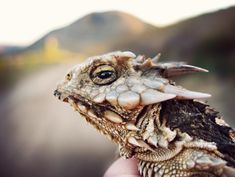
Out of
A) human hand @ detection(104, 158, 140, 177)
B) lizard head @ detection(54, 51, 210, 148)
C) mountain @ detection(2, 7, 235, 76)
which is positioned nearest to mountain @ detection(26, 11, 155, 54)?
mountain @ detection(2, 7, 235, 76)

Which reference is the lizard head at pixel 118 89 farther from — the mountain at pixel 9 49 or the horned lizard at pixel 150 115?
the mountain at pixel 9 49

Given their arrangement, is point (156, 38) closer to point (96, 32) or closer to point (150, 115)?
point (96, 32)

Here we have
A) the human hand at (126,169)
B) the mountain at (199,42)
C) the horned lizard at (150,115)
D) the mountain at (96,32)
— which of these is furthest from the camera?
the mountain at (96,32)

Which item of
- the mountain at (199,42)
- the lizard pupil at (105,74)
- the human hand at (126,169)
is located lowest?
the human hand at (126,169)

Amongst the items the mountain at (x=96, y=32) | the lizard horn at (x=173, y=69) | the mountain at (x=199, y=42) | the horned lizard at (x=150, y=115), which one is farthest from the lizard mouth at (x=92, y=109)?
the mountain at (x=96, y=32)

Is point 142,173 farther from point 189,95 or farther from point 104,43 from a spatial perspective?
point 104,43

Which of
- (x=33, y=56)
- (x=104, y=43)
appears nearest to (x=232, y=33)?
(x=104, y=43)

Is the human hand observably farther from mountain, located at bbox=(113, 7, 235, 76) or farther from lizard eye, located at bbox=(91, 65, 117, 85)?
mountain, located at bbox=(113, 7, 235, 76)
